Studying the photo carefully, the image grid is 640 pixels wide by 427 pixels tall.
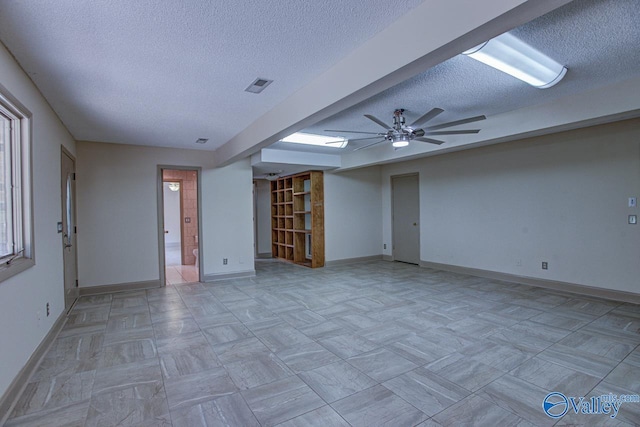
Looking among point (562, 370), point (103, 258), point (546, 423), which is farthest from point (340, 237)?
Answer: point (546, 423)

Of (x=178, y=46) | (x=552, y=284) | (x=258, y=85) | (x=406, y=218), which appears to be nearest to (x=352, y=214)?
(x=406, y=218)

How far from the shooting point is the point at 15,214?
2545mm

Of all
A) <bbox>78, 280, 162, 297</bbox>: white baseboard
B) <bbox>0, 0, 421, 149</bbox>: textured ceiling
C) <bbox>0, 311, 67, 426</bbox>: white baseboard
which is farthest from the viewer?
<bbox>78, 280, 162, 297</bbox>: white baseboard

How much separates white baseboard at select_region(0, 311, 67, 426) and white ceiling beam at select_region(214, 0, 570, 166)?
2.92 metres

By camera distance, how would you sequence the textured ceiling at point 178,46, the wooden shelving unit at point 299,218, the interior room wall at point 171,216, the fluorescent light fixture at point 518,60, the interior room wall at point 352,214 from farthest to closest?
the interior room wall at point 171,216
the interior room wall at point 352,214
the wooden shelving unit at point 299,218
the fluorescent light fixture at point 518,60
the textured ceiling at point 178,46

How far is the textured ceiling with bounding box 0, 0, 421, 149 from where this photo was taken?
6.03 feet

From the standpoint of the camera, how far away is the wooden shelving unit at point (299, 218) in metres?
7.18

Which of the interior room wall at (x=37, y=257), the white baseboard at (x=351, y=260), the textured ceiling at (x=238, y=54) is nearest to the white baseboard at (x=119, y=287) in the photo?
the interior room wall at (x=37, y=257)

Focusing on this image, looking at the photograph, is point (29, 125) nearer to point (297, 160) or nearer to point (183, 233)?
point (297, 160)

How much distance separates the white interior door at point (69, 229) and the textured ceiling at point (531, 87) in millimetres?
3496

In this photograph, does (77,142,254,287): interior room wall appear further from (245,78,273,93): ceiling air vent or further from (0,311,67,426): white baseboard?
(245,78,273,93): ceiling air vent

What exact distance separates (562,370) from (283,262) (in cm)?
621

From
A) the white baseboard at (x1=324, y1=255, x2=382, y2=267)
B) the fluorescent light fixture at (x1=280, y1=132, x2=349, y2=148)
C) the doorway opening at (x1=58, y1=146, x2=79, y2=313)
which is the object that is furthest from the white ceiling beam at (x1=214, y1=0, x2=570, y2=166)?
the white baseboard at (x1=324, y1=255, x2=382, y2=267)

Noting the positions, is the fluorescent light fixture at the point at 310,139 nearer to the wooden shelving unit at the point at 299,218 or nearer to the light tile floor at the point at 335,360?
the wooden shelving unit at the point at 299,218
